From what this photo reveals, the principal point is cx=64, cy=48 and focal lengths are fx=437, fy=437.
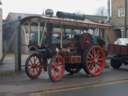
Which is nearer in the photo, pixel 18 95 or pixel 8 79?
pixel 18 95

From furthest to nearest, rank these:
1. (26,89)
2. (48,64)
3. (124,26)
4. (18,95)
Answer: (124,26), (48,64), (26,89), (18,95)

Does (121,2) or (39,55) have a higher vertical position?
(121,2)

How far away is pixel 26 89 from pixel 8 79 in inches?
119

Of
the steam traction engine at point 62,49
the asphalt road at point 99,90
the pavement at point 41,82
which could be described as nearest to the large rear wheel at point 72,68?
the steam traction engine at point 62,49

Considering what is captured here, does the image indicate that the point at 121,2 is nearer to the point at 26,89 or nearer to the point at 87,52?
the point at 87,52

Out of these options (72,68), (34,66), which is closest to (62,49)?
(34,66)

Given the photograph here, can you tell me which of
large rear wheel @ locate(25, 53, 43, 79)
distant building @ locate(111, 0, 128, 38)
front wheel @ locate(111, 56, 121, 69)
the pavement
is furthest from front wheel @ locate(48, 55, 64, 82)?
distant building @ locate(111, 0, 128, 38)

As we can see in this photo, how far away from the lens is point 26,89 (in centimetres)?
1429

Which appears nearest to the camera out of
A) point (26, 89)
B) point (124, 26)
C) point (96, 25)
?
point (26, 89)

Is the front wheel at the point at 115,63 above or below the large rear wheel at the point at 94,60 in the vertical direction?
below

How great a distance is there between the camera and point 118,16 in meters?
54.5

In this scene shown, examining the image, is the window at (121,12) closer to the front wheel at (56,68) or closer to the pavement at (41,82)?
the pavement at (41,82)

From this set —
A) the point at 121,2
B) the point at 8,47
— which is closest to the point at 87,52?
the point at 8,47

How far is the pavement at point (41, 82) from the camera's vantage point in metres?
13.9
